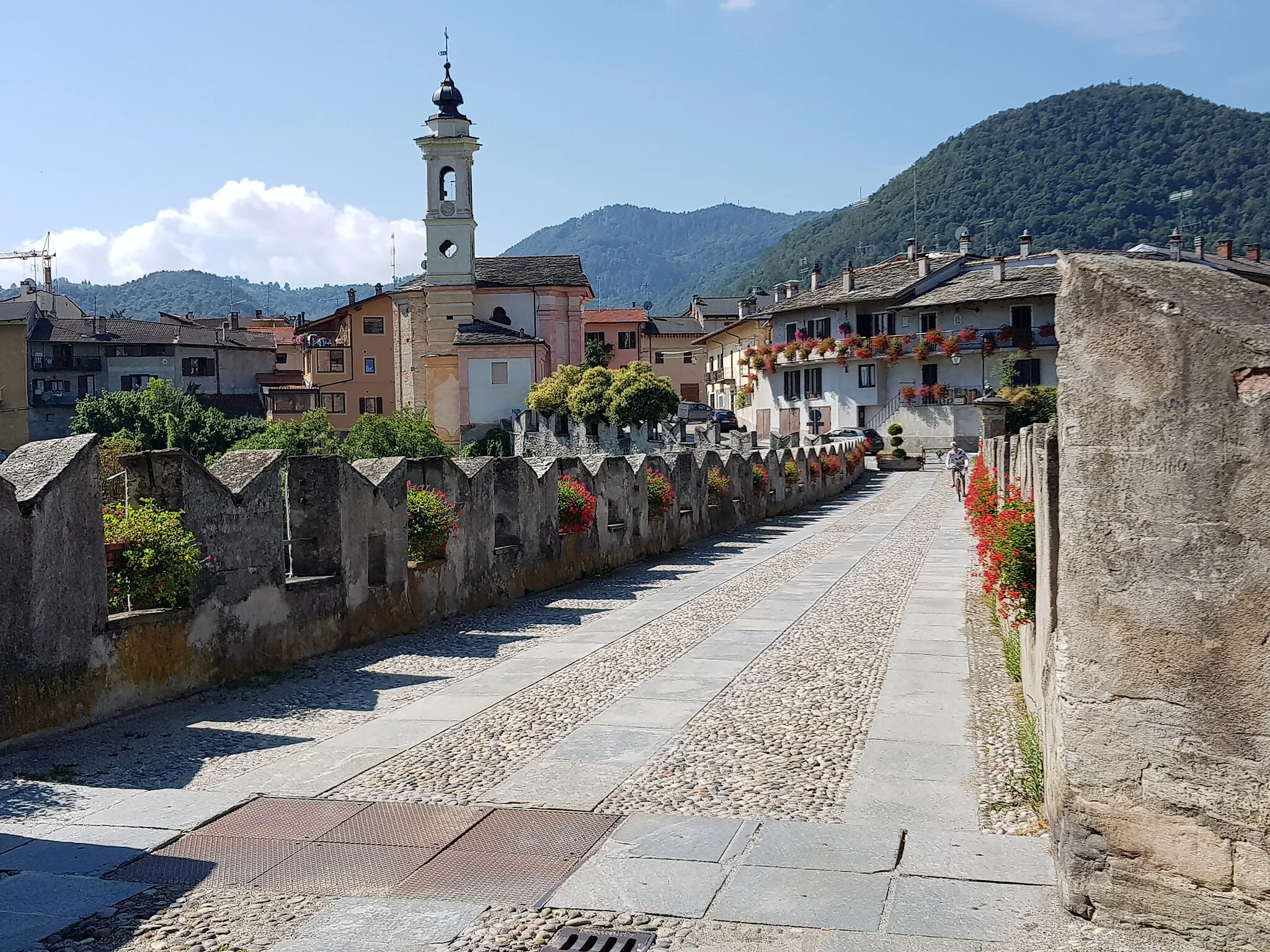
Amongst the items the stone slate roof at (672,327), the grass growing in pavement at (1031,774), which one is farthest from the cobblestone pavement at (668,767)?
the stone slate roof at (672,327)

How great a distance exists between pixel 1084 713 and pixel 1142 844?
49 centimetres

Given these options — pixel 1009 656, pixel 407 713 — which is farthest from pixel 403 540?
pixel 1009 656

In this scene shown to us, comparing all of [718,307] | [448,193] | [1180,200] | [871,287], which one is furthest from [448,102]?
[1180,200]

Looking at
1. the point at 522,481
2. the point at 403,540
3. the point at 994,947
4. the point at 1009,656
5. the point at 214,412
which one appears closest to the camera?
the point at 994,947

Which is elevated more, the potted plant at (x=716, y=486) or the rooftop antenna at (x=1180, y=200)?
the rooftop antenna at (x=1180, y=200)

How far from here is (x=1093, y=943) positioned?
4.25m

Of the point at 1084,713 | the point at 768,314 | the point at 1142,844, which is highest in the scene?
the point at 768,314

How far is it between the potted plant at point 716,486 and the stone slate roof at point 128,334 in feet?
235

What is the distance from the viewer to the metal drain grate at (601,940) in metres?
4.37

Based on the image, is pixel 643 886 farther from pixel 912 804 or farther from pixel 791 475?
pixel 791 475

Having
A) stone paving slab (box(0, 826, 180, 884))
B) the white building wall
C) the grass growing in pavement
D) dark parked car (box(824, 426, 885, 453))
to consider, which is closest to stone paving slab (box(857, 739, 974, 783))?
the grass growing in pavement

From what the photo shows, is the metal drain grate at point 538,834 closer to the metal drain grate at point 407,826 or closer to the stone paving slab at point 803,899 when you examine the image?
the metal drain grate at point 407,826

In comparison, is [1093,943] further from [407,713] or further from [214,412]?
[214,412]

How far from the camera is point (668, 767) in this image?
6.80m
